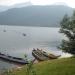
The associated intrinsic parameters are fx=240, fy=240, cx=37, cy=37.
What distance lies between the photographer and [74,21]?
30.3 meters

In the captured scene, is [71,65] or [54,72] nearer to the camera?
[54,72]

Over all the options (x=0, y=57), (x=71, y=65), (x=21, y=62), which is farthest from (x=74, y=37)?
(x=0, y=57)

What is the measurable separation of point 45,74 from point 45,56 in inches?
1538

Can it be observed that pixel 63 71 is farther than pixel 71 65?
No

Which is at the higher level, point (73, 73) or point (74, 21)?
point (74, 21)

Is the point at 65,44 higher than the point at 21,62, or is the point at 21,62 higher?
the point at 65,44

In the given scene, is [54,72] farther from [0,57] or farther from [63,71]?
[0,57]

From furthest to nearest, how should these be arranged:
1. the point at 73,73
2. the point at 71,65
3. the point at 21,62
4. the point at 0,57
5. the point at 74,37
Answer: the point at 0,57 < the point at 21,62 < the point at 74,37 < the point at 71,65 < the point at 73,73

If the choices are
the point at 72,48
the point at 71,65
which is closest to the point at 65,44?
the point at 72,48

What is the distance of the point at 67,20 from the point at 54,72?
10637 millimetres

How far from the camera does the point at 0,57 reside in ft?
216

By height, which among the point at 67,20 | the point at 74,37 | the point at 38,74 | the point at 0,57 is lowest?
the point at 0,57

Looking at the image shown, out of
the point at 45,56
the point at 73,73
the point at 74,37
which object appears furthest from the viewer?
the point at 45,56

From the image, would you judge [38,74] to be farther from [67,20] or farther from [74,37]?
[67,20]
